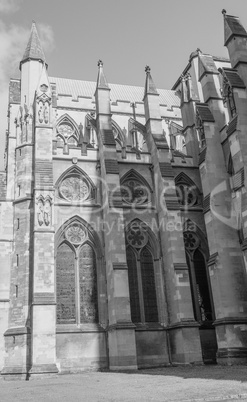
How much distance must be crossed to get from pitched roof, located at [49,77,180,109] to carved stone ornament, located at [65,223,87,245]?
16.6 meters

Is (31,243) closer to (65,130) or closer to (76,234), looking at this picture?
(76,234)

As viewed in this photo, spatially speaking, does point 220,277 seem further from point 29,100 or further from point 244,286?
point 29,100

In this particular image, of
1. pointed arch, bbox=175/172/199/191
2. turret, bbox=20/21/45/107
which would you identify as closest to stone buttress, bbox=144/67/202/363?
pointed arch, bbox=175/172/199/191

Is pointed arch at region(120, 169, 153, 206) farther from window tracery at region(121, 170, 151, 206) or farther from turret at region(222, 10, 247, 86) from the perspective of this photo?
turret at region(222, 10, 247, 86)

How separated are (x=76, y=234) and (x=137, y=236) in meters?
3.12

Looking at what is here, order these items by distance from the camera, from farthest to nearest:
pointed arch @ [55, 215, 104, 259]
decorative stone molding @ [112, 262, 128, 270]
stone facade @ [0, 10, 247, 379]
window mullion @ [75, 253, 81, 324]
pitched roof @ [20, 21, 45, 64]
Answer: pitched roof @ [20, 21, 45, 64] < pointed arch @ [55, 215, 104, 259] < window mullion @ [75, 253, 81, 324] < decorative stone molding @ [112, 262, 128, 270] < stone facade @ [0, 10, 247, 379]

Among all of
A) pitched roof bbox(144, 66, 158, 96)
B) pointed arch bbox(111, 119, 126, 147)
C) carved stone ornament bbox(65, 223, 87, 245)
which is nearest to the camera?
carved stone ornament bbox(65, 223, 87, 245)

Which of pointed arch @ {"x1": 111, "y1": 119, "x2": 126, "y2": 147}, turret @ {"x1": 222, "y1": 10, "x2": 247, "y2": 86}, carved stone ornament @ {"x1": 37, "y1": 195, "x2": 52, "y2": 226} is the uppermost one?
pointed arch @ {"x1": 111, "y1": 119, "x2": 126, "y2": 147}

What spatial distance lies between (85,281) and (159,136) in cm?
879

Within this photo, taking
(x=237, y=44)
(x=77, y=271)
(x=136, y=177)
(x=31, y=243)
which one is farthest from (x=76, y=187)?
(x=237, y=44)

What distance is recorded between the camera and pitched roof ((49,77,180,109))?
3569 cm

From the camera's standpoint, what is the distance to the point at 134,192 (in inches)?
883

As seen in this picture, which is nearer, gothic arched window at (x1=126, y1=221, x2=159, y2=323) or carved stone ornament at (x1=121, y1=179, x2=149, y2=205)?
gothic arched window at (x1=126, y1=221, x2=159, y2=323)

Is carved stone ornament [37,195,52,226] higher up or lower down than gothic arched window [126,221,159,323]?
higher up
